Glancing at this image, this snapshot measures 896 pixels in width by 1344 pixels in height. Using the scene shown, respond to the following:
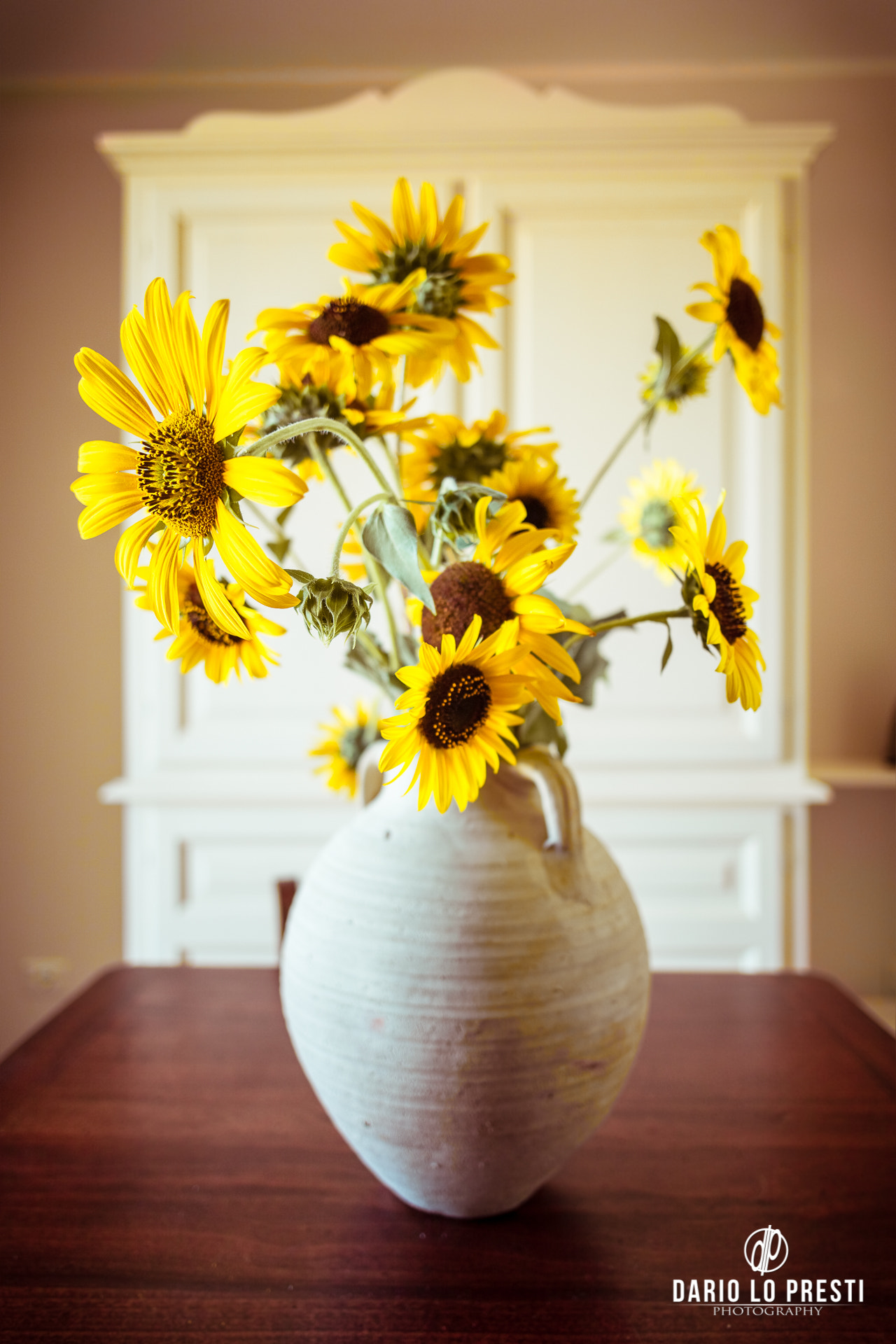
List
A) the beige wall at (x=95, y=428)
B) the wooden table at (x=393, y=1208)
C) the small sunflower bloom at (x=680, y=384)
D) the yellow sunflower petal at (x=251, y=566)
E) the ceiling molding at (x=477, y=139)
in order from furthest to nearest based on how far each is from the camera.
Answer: the beige wall at (x=95, y=428) < the ceiling molding at (x=477, y=139) < the small sunflower bloom at (x=680, y=384) < the wooden table at (x=393, y=1208) < the yellow sunflower petal at (x=251, y=566)

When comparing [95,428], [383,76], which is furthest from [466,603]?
[383,76]

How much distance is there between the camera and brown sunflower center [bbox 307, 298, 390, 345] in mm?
506

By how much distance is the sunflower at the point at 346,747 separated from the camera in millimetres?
656

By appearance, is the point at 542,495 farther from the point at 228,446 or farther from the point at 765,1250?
the point at 765,1250

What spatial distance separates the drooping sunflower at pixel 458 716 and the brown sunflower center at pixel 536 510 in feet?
0.47

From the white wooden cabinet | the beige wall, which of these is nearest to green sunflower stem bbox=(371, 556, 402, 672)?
the white wooden cabinet

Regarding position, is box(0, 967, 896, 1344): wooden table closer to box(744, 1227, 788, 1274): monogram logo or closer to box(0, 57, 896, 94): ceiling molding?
box(744, 1227, 788, 1274): monogram logo

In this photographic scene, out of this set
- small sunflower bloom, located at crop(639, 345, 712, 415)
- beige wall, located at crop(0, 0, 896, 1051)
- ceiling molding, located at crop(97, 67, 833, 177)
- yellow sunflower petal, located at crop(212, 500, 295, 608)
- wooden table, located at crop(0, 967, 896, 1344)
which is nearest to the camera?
yellow sunflower petal, located at crop(212, 500, 295, 608)

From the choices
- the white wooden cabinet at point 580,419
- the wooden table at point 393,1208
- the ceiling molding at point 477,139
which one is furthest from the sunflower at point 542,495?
the ceiling molding at point 477,139

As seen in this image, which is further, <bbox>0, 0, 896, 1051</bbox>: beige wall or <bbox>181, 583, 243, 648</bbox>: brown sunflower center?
<bbox>0, 0, 896, 1051</bbox>: beige wall

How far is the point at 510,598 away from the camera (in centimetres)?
46

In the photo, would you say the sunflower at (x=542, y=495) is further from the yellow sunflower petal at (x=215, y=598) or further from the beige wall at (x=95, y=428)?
the beige wall at (x=95, y=428)

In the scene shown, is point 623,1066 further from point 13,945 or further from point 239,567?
point 13,945

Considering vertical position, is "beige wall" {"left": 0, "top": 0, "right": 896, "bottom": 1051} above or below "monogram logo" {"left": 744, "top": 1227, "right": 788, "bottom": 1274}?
→ above
